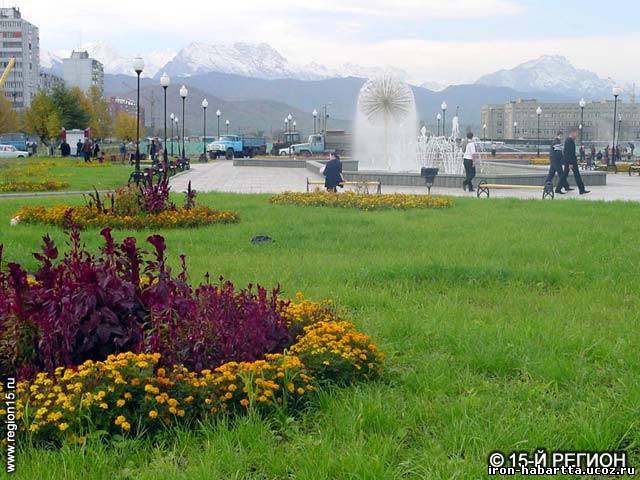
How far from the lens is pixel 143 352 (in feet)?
13.8

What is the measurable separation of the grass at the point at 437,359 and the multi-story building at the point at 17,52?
135 metres

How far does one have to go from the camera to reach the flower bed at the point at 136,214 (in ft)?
38.0

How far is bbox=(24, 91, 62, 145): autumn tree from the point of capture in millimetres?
62062

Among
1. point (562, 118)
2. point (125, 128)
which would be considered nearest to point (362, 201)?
point (125, 128)

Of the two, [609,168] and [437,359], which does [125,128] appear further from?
[437,359]

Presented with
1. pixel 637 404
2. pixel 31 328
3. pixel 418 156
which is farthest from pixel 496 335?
pixel 418 156

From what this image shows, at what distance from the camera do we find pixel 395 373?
464cm

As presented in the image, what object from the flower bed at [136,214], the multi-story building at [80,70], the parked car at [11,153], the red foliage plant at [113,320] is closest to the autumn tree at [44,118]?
the parked car at [11,153]

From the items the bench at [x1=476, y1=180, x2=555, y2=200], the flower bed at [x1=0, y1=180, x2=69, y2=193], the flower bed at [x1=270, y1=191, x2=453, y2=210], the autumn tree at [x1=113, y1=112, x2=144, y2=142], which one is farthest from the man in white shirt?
the autumn tree at [x1=113, y1=112, x2=144, y2=142]

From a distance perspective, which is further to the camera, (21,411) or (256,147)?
(256,147)

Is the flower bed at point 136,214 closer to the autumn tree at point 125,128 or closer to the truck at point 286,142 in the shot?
the truck at point 286,142

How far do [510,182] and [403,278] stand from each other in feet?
58.0

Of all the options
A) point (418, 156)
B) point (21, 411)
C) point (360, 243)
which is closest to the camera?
point (21, 411)

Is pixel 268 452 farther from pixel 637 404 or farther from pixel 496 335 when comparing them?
pixel 496 335
